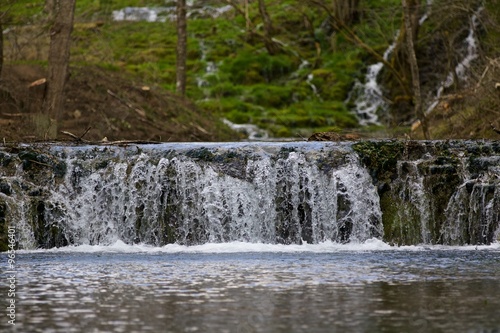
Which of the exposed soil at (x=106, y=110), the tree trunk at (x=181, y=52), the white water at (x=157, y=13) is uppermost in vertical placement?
the white water at (x=157, y=13)

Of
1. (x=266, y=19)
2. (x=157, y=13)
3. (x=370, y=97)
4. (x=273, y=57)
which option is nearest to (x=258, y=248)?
(x=370, y=97)

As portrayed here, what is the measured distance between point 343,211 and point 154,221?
3304mm

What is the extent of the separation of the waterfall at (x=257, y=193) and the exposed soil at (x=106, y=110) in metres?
5.18

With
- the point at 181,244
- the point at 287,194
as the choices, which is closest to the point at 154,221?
the point at 181,244

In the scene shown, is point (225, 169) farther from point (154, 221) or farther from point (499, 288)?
point (499, 288)

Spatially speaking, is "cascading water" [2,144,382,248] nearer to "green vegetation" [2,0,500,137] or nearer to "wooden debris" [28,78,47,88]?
"wooden debris" [28,78,47,88]

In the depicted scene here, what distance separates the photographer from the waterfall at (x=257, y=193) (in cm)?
1586

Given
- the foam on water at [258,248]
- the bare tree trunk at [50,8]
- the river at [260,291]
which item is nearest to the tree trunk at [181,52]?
the bare tree trunk at [50,8]

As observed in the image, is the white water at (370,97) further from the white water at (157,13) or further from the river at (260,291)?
the river at (260,291)

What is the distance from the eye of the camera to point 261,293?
906 centimetres

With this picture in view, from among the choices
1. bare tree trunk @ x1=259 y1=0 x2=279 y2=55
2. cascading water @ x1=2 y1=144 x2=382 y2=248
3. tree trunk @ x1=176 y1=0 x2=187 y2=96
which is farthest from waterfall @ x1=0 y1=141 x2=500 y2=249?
bare tree trunk @ x1=259 y1=0 x2=279 y2=55

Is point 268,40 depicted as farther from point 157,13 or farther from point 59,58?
point 59,58

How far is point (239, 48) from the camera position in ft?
139

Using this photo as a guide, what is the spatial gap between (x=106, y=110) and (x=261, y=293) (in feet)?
58.0
